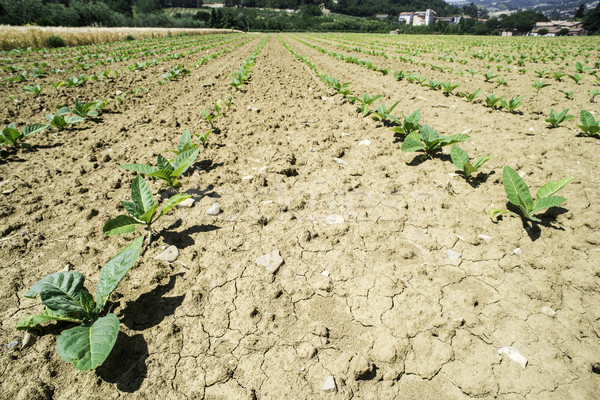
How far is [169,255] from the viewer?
1943 millimetres

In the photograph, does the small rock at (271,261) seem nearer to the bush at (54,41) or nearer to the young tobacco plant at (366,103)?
the young tobacco plant at (366,103)

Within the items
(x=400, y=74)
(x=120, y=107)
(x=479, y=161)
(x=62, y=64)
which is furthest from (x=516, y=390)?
(x=62, y=64)

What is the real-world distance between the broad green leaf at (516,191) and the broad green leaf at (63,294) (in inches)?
123

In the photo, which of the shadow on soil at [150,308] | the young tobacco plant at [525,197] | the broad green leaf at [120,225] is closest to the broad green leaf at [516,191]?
the young tobacco plant at [525,197]

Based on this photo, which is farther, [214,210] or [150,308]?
[214,210]

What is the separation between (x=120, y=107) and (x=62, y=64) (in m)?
8.89

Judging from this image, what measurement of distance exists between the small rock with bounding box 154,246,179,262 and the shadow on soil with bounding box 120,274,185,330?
25 cm

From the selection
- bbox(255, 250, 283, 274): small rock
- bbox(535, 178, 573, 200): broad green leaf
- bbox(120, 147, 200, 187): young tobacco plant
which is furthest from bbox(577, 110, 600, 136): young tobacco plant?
bbox(120, 147, 200, 187): young tobacco plant

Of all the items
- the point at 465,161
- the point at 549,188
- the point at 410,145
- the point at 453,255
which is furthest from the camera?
the point at 410,145

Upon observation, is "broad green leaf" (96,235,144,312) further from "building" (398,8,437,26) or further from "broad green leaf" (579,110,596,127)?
"building" (398,8,437,26)

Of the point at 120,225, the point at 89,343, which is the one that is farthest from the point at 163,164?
the point at 89,343

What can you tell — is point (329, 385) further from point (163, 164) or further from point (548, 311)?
point (163, 164)

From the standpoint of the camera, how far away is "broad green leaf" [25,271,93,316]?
4.45ft

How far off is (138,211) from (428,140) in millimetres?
3137
